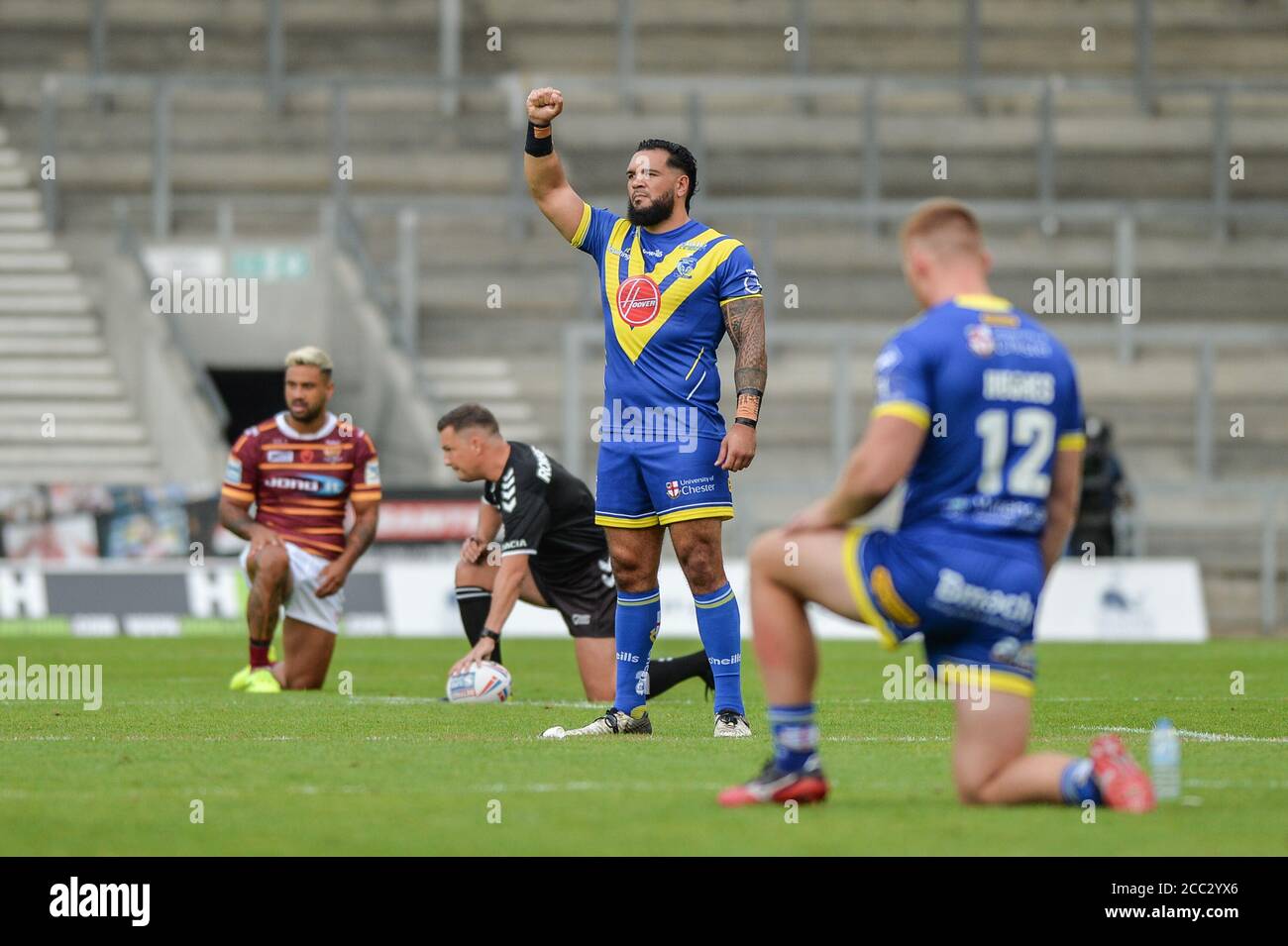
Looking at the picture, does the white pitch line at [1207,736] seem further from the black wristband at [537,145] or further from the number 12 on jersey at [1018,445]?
the black wristband at [537,145]

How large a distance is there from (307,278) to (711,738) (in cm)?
1679

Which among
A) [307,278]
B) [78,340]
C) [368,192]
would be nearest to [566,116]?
[368,192]

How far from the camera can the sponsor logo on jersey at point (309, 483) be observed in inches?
507

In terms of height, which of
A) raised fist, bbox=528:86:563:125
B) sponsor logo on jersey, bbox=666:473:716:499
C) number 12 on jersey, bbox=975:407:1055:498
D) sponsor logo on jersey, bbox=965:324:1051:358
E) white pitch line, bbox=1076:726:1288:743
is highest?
raised fist, bbox=528:86:563:125

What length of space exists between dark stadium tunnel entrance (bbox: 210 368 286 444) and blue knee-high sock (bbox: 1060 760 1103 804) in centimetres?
2041

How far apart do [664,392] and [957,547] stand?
306 centimetres
